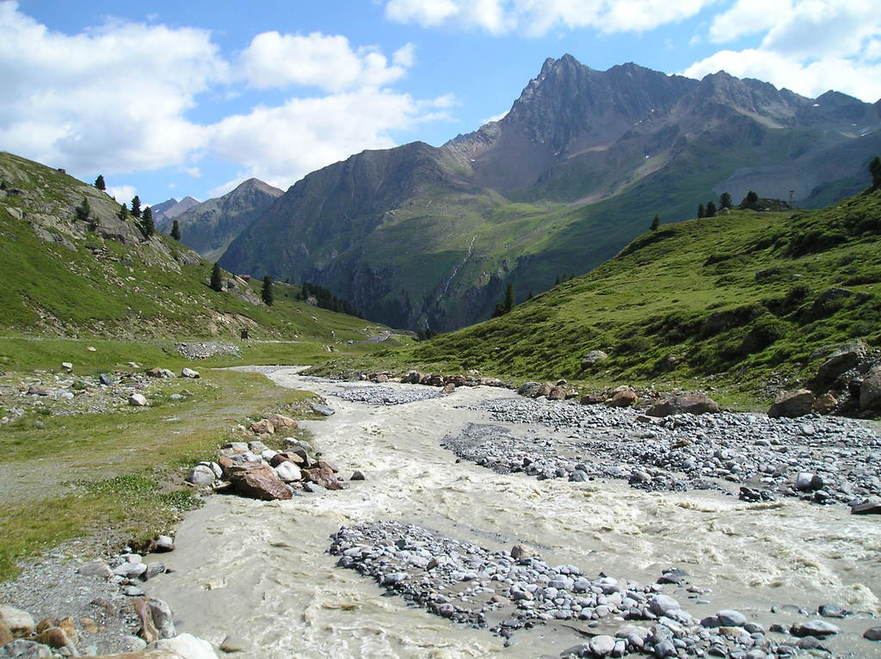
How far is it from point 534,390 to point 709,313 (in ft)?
65.4

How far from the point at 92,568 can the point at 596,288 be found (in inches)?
4082

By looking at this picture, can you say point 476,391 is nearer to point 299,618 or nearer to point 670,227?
point 299,618

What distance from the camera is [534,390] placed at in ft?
168

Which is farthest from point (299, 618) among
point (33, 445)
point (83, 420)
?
point (83, 420)

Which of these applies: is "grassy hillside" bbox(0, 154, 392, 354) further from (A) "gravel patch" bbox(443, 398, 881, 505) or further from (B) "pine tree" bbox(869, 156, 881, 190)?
(B) "pine tree" bbox(869, 156, 881, 190)

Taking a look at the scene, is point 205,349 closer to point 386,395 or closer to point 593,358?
point 386,395

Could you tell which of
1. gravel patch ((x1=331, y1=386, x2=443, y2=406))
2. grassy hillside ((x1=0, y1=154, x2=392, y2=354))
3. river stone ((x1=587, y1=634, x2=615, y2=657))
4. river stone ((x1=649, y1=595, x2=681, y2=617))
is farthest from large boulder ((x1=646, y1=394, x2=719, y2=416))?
grassy hillside ((x1=0, y1=154, x2=392, y2=354))

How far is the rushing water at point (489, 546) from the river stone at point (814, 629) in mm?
193

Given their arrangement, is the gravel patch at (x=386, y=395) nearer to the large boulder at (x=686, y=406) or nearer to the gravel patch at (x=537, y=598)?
the large boulder at (x=686, y=406)

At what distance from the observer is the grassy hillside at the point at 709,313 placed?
40219 millimetres

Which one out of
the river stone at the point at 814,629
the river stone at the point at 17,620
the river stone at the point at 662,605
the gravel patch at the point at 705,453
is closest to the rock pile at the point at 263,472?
the gravel patch at the point at 705,453

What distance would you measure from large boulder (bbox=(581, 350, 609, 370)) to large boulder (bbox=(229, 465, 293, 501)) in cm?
4429

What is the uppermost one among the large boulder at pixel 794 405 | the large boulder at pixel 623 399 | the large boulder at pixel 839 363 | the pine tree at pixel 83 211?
the pine tree at pixel 83 211

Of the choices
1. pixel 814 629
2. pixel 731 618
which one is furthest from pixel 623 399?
pixel 814 629
